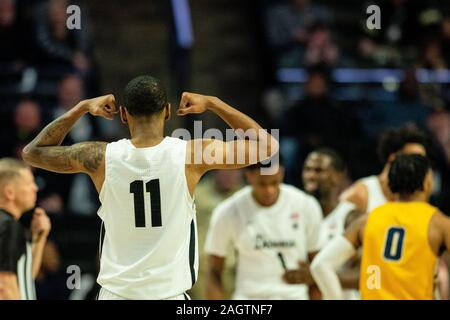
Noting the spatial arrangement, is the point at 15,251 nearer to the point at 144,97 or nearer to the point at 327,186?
the point at 144,97

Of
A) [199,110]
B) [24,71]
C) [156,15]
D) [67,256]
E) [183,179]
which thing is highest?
[156,15]

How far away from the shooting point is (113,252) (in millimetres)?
5363

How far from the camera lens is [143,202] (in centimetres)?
528

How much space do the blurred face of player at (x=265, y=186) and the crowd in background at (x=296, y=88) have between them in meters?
2.17

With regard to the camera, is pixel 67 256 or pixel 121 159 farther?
pixel 67 256

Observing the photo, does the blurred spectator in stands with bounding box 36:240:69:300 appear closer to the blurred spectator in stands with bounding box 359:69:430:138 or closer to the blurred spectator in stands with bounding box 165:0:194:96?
the blurred spectator in stands with bounding box 165:0:194:96

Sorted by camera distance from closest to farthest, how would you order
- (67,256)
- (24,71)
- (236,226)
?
(236,226), (67,256), (24,71)

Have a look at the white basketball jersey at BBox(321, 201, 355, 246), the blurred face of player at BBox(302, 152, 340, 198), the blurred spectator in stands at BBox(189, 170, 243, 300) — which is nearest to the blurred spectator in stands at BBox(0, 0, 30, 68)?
the blurred spectator in stands at BBox(189, 170, 243, 300)

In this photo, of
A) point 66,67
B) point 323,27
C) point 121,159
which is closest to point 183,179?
point 121,159

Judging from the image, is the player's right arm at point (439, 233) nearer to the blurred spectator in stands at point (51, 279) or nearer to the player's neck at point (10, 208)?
the player's neck at point (10, 208)

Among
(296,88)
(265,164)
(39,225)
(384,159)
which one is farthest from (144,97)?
(296,88)
